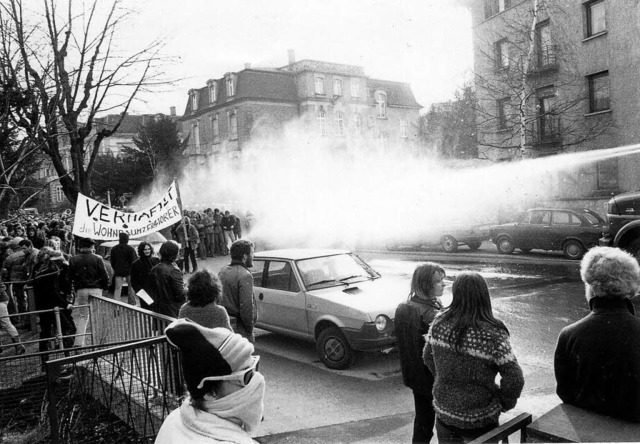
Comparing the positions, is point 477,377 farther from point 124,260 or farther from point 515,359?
point 124,260

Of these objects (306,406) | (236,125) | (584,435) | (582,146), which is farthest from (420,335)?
(236,125)

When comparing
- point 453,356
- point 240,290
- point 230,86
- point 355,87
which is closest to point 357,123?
point 355,87

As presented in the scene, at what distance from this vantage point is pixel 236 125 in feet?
136

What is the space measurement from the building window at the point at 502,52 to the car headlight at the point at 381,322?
23069mm

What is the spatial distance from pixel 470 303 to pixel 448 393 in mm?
547

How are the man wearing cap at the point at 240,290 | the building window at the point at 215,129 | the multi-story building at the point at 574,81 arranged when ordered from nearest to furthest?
the man wearing cap at the point at 240,290, the multi-story building at the point at 574,81, the building window at the point at 215,129

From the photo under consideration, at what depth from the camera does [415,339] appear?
158 inches

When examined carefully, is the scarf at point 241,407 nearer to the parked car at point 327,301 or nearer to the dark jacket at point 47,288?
the parked car at point 327,301

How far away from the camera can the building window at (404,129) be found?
1882 inches

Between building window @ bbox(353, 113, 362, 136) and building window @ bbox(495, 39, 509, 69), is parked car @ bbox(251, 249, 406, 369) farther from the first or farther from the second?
building window @ bbox(353, 113, 362, 136)

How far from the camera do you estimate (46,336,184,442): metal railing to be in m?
4.39

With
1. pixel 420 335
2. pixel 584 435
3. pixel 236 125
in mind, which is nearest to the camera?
pixel 584 435

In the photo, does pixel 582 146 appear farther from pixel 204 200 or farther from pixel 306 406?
pixel 204 200

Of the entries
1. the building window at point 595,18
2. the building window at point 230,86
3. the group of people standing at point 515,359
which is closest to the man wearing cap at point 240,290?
the group of people standing at point 515,359
